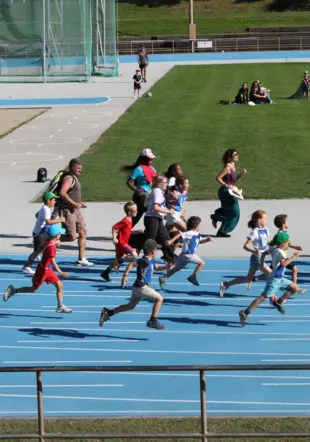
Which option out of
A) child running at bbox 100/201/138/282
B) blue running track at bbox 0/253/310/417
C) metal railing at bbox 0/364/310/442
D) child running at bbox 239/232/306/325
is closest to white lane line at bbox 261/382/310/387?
blue running track at bbox 0/253/310/417

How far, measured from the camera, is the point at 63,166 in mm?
27234

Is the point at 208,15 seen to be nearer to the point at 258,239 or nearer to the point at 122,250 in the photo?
the point at 122,250

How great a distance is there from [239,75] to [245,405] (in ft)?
147

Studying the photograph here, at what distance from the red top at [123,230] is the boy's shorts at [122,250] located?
45mm

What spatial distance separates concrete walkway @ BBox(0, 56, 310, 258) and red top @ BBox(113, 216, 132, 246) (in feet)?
7.68

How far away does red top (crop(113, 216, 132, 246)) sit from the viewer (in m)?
16.1

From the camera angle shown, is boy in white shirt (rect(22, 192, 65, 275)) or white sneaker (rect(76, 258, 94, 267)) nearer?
boy in white shirt (rect(22, 192, 65, 275))

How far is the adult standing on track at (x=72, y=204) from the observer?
56.2ft

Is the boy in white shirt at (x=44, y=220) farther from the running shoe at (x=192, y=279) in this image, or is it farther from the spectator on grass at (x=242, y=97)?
the spectator on grass at (x=242, y=97)

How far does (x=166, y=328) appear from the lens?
14.3 metres

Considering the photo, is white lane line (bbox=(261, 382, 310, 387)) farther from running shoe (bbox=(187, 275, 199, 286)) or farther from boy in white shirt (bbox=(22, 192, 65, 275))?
boy in white shirt (bbox=(22, 192, 65, 275))

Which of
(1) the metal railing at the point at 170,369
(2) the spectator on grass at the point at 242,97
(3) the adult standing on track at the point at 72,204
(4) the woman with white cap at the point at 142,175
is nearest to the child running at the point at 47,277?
(3) the adult standing on track at the point at 72,204

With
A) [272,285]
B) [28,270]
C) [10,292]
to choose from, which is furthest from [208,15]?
[272,285]

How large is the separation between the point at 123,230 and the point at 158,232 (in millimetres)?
834
